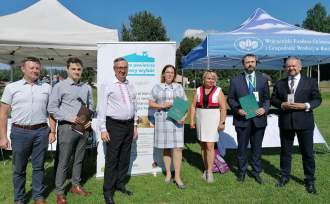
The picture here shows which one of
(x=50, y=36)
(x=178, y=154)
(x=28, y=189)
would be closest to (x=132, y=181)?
(x=178, y=154)

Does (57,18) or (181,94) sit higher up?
(57,18)

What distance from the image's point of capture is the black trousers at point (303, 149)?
14.9 ft

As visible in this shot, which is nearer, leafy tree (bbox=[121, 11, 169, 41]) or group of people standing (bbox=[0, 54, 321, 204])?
group of people standing (bbox=[0, 54, 321, 204])

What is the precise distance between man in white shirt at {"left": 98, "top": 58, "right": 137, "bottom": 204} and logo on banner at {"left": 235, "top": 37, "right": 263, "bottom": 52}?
301cm

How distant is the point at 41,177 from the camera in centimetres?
392

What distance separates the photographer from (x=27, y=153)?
3742 millimetres

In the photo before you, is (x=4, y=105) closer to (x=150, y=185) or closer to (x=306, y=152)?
(x=150, y=185)

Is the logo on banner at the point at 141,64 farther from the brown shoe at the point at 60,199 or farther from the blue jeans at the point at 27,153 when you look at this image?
the brown shoe at the point at 60,199

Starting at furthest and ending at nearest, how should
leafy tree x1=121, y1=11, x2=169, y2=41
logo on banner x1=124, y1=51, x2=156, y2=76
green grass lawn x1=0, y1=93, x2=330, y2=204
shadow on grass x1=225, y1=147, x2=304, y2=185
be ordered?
leafy tree x1=121, y1=11, x2=169, y2=41 < shadow on grass x1=225, y1=147, x2=304, y2=185 < logo on banner x1=124, y1=51, x2=156, y2=76 < green grass lawn x1=0, y1=93, x2=330, y2=204

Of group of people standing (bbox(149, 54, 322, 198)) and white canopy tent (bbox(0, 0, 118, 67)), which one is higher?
white canopy tent (bbox(0, 0, 118, 67))

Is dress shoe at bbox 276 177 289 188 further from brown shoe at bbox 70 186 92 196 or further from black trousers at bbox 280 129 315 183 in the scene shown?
brown shoe at bbox 70 186 92 196

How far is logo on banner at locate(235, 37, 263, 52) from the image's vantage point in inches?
253

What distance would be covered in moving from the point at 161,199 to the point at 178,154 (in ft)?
2.39

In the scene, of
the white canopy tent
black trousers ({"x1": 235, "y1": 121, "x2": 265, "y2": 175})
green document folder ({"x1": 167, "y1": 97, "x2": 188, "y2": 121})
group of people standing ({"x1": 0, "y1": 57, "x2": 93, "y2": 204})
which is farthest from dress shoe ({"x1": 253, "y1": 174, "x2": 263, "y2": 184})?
the white canopy tent
